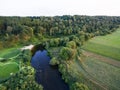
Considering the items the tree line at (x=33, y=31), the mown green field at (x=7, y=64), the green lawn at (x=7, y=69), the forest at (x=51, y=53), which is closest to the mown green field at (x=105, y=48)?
the forest at (x=51, y=53)

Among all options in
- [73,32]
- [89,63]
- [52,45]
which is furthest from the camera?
[73,32]

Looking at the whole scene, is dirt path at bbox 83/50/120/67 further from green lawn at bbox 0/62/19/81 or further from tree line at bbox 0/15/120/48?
green lawn at bbox 0/62/19/81

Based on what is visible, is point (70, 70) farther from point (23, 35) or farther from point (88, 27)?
point (88, 27)

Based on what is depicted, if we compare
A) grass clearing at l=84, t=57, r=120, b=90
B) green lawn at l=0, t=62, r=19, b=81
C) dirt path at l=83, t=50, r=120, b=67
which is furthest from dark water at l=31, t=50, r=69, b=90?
dirt path at l=83, t=50, r=120, b=67

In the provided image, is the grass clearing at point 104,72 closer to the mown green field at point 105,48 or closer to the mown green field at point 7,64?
the mown green field at point 105,48

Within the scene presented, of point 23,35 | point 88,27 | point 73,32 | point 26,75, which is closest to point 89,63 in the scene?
point 26,75

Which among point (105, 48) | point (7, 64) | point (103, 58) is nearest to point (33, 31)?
point (7, 64)

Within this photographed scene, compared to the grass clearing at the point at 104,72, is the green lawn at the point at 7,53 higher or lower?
lower
